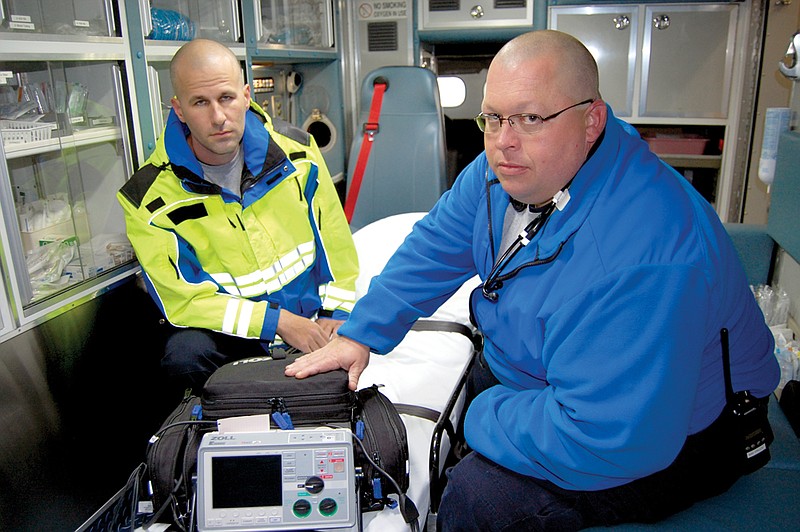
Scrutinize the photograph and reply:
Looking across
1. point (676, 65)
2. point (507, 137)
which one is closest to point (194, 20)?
point (507, 137)

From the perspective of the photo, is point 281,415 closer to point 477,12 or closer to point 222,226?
point 222,226

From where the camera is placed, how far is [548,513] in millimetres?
1336

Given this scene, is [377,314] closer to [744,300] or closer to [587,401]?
[587,401]

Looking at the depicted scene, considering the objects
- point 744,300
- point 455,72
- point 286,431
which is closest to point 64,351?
point 286,431

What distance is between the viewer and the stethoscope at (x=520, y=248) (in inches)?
53.2

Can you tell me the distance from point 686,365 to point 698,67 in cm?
313

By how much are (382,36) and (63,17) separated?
246 cm

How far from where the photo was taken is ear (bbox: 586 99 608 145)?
132 centimetres

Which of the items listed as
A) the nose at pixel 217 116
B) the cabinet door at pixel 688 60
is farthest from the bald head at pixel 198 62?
the cabinet door at pixel 688 60

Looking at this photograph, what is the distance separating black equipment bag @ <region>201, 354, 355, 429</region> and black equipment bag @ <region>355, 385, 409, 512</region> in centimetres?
6

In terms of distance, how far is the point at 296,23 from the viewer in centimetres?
367

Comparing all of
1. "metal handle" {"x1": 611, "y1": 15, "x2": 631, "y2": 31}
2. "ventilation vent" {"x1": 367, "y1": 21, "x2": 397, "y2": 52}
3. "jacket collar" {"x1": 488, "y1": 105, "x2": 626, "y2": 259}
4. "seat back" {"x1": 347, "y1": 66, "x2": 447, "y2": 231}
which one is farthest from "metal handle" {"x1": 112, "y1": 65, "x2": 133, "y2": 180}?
"metal handle" {"x1": 611, "y1": 15, "x2": 631, "y2": 31}

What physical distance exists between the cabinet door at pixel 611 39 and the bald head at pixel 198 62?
2424 mm

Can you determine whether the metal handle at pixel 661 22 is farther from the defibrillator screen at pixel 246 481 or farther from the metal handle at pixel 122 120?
the defibrillator screen at pixel 246 481
